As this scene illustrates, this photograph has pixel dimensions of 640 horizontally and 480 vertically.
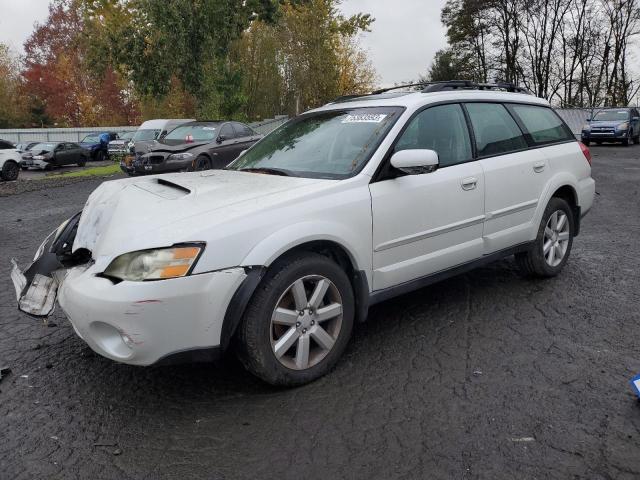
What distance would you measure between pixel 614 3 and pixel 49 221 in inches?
1812

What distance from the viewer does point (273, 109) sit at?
Result: 39094 mm

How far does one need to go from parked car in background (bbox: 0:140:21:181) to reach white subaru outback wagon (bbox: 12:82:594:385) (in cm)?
1698

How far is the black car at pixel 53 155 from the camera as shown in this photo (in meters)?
25.2

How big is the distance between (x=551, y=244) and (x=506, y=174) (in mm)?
1035

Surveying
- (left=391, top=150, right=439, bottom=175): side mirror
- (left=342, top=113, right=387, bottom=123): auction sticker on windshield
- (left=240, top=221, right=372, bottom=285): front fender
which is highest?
(left=342, top=113, right=387, bottom=123): auction sticker on windshield

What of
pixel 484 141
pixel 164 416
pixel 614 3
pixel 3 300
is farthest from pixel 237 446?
pixel 614 3

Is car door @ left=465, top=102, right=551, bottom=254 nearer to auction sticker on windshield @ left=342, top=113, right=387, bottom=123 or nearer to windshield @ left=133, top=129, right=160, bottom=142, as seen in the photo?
auction sticker on windshield @ left=342, top=113, right=387, bottom=123

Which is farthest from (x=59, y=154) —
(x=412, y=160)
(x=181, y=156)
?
(x=412, y=160)

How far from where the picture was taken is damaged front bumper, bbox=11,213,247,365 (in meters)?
2.72

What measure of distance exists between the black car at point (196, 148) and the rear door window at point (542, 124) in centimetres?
938

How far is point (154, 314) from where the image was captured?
8.93 ft

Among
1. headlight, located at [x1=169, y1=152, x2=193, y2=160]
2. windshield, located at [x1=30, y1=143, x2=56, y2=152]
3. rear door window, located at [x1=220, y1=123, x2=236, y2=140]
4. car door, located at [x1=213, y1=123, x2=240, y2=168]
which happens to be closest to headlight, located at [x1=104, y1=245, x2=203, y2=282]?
headlight, located at [x1=169, y1=152, x2=193, y2=160]

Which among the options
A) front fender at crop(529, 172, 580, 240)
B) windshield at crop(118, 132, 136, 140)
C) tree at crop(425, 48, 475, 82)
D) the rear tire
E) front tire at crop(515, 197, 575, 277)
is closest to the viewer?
front fender at crop(529, 172, 580, 240)

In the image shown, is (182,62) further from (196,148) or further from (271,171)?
(271,171)
